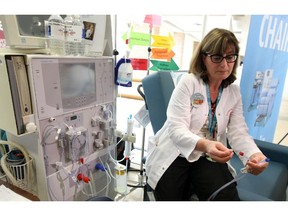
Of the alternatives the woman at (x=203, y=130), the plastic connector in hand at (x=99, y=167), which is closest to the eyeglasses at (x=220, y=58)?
the woman at (x=203, y=130)

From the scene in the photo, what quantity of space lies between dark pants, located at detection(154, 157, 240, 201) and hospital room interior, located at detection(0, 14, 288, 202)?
11 centimetres

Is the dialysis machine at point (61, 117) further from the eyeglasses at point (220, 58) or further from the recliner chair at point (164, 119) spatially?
the eyeglasses at point (220, 58)

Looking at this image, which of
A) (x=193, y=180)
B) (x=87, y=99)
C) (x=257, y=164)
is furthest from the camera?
(x=87, y=99)

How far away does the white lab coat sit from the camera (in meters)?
0.99

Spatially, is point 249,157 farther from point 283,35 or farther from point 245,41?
point 283,35

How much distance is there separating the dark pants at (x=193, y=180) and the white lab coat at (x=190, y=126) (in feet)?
0.14

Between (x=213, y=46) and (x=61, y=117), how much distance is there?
86cm

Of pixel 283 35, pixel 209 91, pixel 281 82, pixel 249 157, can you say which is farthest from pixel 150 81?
pixel 281 82

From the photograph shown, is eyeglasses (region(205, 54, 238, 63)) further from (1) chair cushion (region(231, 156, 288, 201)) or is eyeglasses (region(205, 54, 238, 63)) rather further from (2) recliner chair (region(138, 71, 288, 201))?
(1) chair cushion (region(231, 156, 288, 201))

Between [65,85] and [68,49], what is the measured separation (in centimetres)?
22

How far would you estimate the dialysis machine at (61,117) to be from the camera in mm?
947

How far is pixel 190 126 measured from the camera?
106 cm

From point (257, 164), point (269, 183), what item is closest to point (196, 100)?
point (257, 164)

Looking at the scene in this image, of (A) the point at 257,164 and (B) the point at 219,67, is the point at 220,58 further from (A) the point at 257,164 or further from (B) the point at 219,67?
(A) the point at 257,164
